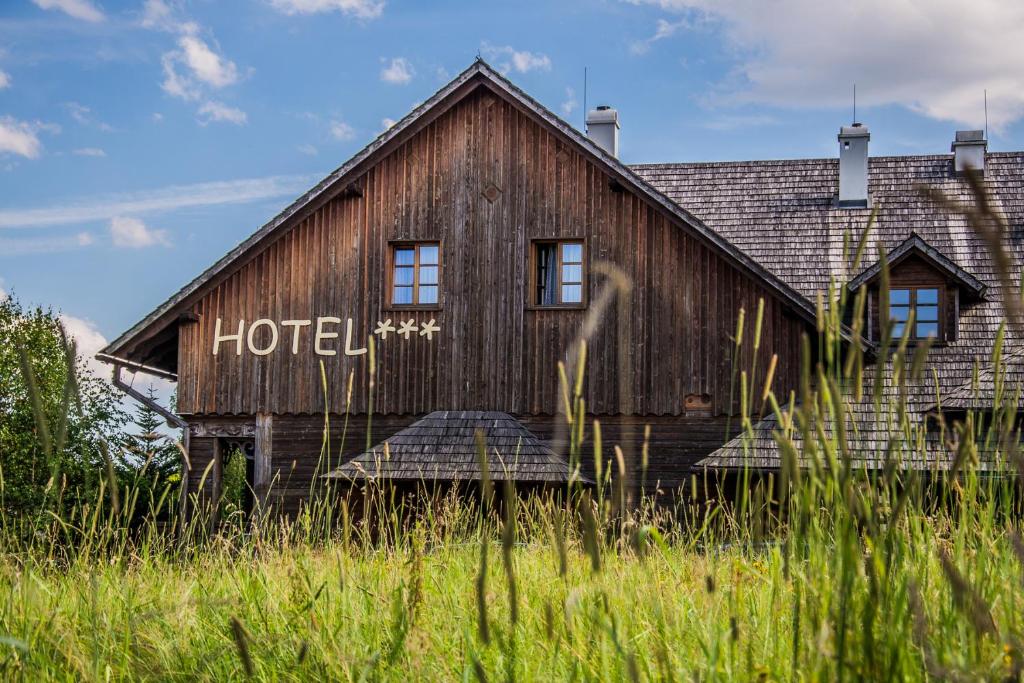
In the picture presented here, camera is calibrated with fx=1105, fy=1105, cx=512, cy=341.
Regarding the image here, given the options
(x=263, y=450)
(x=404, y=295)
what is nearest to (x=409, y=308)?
(x=404, y=295)

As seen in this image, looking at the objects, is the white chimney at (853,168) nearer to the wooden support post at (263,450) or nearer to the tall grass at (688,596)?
the wooden support post at (263,450)

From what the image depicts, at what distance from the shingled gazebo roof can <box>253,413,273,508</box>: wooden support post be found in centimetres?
198

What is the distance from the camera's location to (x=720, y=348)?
1580cm

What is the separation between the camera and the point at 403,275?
55.0ft

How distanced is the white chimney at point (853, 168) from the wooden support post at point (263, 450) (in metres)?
10.6

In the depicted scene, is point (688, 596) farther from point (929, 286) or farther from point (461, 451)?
point (929, 286)

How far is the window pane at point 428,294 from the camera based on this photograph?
1661cm

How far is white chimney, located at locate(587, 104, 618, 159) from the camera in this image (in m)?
21.1

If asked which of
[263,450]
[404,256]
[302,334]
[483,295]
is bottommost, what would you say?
[263,450]

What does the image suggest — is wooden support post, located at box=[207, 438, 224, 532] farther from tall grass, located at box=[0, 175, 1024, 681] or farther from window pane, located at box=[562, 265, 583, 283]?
tall grass, located at box=[0, 175, 1024, 681]

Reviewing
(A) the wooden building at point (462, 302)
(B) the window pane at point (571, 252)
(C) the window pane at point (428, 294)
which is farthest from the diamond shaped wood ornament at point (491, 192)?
(C) the window pane at point (428, 294)

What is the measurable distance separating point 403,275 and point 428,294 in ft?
1.67

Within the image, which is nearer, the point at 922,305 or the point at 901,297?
the point at 922,305

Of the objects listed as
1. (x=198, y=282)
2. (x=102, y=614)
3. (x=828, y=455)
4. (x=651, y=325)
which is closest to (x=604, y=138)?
(x=651, y=325)
